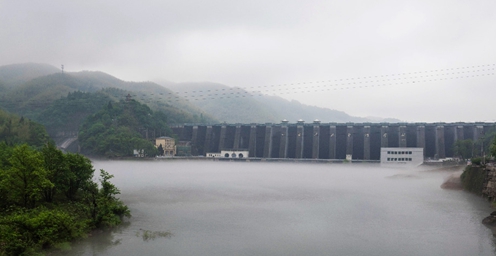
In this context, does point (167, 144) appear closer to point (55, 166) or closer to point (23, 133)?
point (23, 133)

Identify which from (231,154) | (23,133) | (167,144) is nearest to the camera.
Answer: (23,133)

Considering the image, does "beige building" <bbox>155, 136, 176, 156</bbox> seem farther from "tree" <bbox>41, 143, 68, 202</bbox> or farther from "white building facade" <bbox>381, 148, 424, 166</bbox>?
"tree" <bbox>41, 143, 68, 202</bbox>

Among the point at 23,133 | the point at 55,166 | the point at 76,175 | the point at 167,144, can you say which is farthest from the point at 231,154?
the point at 55,166

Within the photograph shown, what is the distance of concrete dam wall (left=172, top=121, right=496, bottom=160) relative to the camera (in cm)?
6938

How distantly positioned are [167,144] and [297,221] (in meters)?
58.1

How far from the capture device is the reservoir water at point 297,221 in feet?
57.2

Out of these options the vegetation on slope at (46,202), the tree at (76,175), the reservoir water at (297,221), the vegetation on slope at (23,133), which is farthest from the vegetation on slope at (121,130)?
the tree at (76,175)

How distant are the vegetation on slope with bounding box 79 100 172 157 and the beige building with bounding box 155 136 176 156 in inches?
123

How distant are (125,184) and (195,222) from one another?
16.5 m

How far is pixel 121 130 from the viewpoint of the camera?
7325 cm

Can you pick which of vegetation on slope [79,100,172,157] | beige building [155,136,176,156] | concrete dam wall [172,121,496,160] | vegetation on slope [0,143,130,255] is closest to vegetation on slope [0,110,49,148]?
vegetation on slope [79,100,172,157]

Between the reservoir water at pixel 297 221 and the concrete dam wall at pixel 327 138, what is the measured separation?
36.5 metres

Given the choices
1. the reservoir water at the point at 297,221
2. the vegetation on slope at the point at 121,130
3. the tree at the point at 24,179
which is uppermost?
the vegetation on slope at the point at 121,130

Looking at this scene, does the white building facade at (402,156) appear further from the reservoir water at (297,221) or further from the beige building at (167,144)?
the beige building at (167,144)
